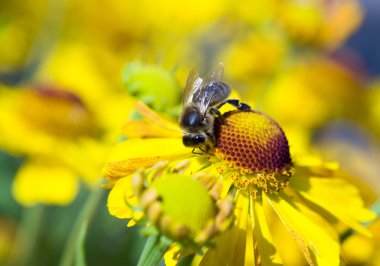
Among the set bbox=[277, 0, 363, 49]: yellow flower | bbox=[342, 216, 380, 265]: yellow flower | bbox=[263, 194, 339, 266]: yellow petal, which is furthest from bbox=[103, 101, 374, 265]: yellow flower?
bbox=[277, 0, 363, 49]: yellow flower

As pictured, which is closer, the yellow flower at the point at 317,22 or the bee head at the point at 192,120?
the bee head at the point at 192,120

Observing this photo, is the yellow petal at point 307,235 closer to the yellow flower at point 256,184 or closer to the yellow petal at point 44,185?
the yellow flower at point 256,184

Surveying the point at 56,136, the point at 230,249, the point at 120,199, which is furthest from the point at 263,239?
the point at 56,136

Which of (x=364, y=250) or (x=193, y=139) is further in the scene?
(x=364, y=250)

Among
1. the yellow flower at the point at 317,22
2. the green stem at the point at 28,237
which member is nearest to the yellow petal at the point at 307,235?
the green stem at the point at 28,237

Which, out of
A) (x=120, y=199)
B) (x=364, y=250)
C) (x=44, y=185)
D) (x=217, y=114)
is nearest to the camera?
(x=120, y=199)

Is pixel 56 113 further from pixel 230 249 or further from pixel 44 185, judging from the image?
pixel 230 249

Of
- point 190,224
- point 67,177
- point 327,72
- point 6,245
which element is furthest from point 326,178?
A: point 327,72
